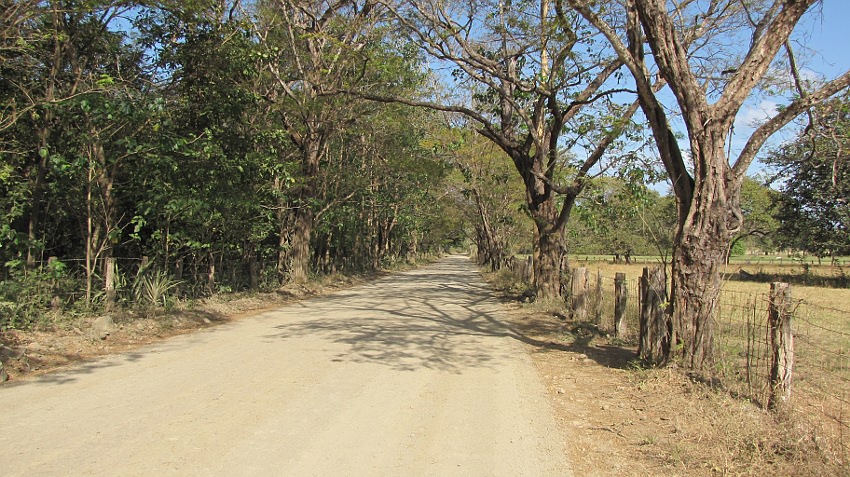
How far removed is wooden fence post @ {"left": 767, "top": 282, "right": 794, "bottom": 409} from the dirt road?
2097mm

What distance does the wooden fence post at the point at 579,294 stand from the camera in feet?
39.3

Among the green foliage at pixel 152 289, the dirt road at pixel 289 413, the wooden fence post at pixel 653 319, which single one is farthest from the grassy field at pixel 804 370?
the green foliage at pixel 152 289

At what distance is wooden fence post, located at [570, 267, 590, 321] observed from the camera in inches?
472

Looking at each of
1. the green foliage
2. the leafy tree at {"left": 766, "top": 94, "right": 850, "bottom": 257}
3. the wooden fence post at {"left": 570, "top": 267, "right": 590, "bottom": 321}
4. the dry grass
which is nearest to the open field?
the leafy tree at {"left": 766, "top": 94, "right": 850, "bottom": 257}

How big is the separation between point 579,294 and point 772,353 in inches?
266

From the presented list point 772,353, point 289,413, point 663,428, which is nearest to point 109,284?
point 289,413

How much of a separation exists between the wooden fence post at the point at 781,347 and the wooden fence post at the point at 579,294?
21.6 ft

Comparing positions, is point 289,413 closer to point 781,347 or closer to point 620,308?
point 781,347

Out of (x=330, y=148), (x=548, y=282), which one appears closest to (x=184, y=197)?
(x=548, y=282)

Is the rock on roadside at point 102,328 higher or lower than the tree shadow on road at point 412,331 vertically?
higher

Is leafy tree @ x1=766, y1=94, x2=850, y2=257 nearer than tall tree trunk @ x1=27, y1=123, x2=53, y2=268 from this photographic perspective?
No

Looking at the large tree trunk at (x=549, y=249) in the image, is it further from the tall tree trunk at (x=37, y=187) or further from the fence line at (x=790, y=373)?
the tall tree trunk at (x=37, y=187)

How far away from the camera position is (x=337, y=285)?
2366 cm

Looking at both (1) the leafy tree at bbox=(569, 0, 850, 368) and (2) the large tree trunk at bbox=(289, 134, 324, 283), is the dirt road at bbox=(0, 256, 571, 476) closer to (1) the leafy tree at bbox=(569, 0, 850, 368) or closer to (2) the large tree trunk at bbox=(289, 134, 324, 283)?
(1) the leafy tree at bbox=(569, 0, 850, 368)
